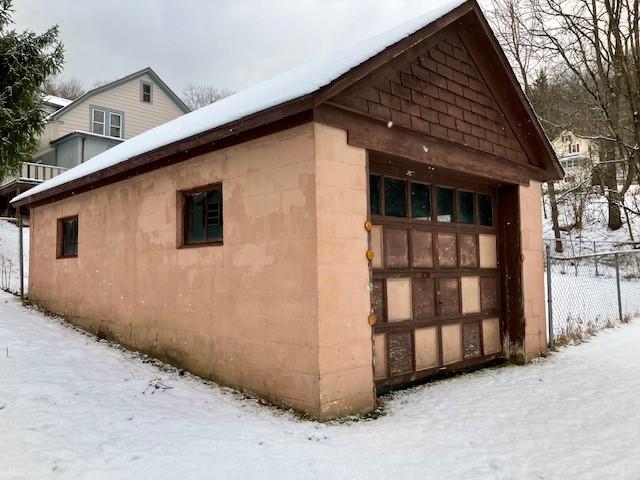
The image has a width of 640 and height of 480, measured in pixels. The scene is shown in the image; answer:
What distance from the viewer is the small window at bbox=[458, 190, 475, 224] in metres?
7.22

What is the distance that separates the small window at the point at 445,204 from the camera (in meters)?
6.89

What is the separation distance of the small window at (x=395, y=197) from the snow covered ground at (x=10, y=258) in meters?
11.4

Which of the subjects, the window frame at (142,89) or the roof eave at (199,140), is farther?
the window frame at (142,89)

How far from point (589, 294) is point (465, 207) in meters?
Result: 8.53

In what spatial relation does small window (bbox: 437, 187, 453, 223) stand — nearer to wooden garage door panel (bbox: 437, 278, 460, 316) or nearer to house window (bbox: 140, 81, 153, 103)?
wooden garage door panel (bbox: 437, 278, 460, 316)

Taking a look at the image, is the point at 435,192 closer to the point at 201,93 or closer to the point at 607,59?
the point at 607,59

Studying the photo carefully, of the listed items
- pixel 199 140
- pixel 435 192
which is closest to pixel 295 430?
pixel 199 140

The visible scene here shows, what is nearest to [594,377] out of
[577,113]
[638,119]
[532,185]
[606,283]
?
[532,185]

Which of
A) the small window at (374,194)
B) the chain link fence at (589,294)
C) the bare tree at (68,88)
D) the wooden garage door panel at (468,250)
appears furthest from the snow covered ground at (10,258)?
the bare tree at (68,88)

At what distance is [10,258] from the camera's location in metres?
16.5

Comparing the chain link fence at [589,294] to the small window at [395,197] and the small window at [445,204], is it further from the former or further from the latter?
the small window at [395,197]

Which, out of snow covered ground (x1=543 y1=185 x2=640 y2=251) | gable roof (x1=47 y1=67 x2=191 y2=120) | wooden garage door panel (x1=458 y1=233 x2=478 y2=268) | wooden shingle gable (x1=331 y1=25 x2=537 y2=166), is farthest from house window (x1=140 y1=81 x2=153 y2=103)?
wooden garage door panel (x1=458 y1=233 x2=478 y2=268)

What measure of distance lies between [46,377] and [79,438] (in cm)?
199

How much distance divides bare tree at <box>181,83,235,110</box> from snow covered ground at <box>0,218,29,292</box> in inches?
1325
